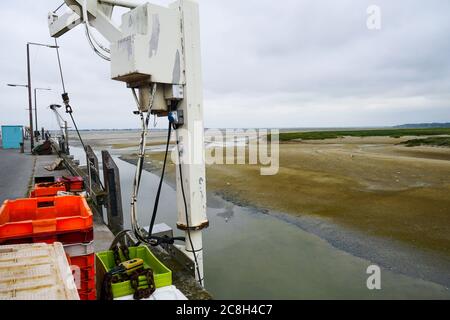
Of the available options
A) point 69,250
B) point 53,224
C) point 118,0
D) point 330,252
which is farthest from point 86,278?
point 330,252

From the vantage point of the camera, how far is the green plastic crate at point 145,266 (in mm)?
2684

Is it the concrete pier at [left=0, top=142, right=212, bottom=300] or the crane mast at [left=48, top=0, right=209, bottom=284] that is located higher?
the crane mast at [left=48, top=0, right=209, bottom=284]

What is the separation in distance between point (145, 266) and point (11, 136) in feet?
108

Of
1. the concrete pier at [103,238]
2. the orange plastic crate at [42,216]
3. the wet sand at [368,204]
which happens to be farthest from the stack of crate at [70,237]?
the wet sand at [368,204]

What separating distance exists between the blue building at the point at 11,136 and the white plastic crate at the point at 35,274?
3265 centimetres

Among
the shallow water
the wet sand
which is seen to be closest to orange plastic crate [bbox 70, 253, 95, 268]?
the shallow water

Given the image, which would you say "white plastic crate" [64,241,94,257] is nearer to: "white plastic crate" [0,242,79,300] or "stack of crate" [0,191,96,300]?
"stack of crate" [0,191,96,300]

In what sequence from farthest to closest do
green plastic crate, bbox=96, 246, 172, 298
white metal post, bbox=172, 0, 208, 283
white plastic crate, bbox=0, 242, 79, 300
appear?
white metal post, bbox=172, 0, 208, 283 → green plastic crate, bbox=96, 246, 172, 298 → white plastic crate, bbox=0, 242, 79, 300

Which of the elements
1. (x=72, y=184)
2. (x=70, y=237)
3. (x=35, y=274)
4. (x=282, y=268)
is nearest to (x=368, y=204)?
(x=282, y=268)

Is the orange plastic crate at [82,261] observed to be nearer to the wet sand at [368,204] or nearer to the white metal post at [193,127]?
the white metal post at [193,127]

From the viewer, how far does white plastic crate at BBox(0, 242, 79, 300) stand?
1797mm

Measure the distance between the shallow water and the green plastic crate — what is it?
2354 mm

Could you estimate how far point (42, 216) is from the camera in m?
3.73
